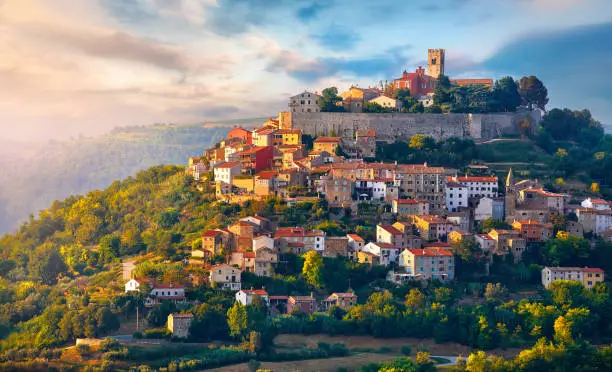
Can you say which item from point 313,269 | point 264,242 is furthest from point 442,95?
point 313,269

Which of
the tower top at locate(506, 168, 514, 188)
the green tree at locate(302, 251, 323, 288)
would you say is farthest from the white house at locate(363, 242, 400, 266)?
the tower top at locate(506, 168, 514, 188)

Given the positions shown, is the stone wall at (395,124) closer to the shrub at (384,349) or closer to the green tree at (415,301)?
the green tree at (415,301)

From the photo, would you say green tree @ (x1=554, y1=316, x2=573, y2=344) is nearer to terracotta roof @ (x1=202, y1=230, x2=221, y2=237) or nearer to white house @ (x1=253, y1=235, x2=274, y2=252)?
white house @ (x1=253, y1=235, x2=274, y2=252)

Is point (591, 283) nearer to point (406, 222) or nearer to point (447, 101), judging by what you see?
point (406, 222)

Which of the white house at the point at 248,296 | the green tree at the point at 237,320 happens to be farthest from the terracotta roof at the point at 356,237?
the green tree at the point at 237,320

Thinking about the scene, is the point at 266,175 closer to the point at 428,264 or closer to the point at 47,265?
the point at 428,264

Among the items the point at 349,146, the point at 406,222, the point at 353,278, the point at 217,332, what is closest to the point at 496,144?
the point at 349,146
